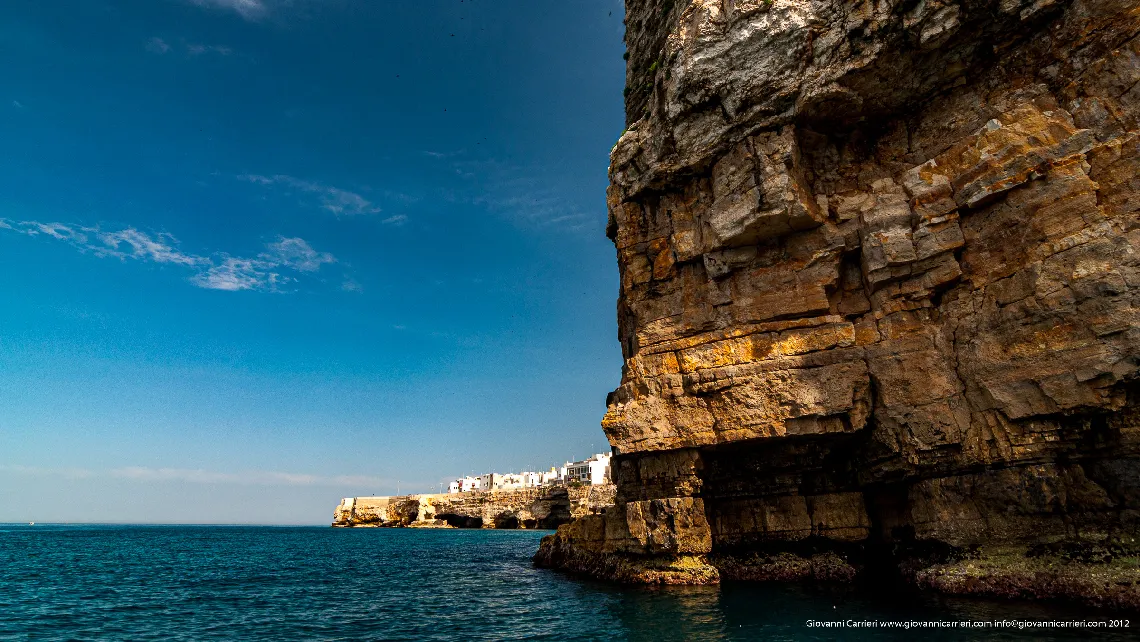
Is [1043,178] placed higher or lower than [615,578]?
higher

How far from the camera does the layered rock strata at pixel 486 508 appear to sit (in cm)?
8956

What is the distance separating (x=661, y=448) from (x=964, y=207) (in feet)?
48.4

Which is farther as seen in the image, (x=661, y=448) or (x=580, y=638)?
(x=661, y=448)

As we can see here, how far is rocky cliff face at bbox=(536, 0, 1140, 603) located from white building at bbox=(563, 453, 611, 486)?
8571 cm

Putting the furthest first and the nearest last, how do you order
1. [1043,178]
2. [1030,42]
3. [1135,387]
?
1. [1030,42]
2. [1043,178]
3. [1135,387]

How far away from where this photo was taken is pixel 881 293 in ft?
69.8

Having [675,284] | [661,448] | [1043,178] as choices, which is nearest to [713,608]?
[661,448]

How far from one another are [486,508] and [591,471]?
117 feet

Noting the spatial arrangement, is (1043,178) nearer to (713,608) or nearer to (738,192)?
(738,192)

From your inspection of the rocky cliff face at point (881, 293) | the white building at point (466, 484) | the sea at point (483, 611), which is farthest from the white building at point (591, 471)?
the rocky cliff face at point (881, 293)

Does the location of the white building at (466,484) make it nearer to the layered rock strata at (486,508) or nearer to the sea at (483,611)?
the layered rock strata at (486,508)

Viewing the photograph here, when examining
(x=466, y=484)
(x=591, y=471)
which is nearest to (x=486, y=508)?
(x=591, y=471)

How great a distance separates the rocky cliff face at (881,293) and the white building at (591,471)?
8571 centimetres

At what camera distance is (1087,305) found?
15.9m
